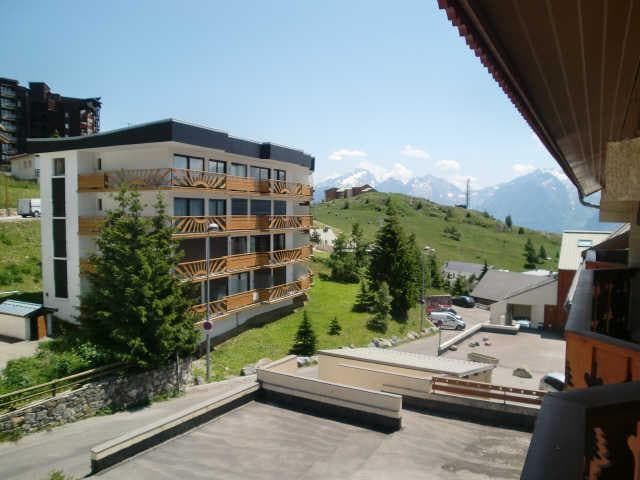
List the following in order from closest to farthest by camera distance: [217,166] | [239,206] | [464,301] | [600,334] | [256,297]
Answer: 1. [600,334]
2. [217,166]
3. [239,206]
4. [256,297]
5. [464,301]

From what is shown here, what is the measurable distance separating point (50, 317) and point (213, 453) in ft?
52.2

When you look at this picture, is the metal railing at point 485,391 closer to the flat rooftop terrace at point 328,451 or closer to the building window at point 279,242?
the flat rooftop terrace at point 328,451

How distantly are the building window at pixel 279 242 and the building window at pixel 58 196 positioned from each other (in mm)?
12430

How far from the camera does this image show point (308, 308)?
3322 cm

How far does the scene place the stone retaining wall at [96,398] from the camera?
14711 mm

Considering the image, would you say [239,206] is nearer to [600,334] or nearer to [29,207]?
[29,207]

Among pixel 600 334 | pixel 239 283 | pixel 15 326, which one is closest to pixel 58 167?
pixel 15 326

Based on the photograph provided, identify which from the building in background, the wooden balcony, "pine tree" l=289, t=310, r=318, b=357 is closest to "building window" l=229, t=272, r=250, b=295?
"pine tree" l=289, t=310, r=318, b=357

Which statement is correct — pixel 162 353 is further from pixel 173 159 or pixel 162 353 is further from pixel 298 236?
pixel 298 236

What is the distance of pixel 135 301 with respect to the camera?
17.2 metres

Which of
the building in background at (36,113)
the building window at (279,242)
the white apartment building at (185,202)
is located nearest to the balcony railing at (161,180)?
the white apartment building at (185,202)

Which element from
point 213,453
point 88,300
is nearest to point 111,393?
point 88,300

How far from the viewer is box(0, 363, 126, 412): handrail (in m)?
14.6

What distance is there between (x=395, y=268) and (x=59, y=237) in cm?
2254
